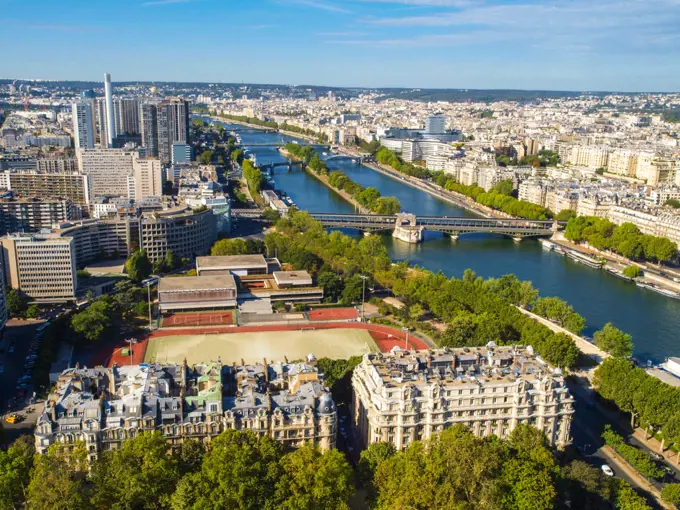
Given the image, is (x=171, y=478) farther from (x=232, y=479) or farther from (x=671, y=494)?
(x=671, y=494)

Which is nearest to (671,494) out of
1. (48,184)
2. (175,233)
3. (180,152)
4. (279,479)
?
(279,479)

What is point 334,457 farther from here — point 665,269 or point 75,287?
point 665,269

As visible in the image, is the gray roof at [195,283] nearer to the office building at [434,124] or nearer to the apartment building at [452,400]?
the apartment building at [452,400]

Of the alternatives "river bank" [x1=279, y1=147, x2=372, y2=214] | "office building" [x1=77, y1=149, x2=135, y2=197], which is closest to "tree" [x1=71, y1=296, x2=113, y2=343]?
"office building" [x1=77, y1=149, x2=135, y2=197]

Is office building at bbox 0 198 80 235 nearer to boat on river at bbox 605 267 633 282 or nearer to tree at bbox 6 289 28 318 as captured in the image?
tree at bbox 6 289 28 318

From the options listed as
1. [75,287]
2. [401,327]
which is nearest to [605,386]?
[401,327]

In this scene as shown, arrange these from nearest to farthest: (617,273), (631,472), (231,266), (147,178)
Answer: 1. (631,472)
2. (231,266)
3. (617,273)
4. (147,178)
